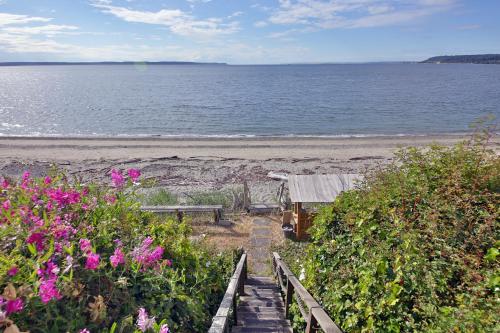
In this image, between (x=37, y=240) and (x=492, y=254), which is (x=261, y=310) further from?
(x=37, y=240)

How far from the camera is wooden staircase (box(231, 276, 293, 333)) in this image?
4.55m

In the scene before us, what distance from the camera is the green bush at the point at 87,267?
6.30 ft

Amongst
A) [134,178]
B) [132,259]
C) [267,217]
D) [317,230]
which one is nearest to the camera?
[132,259]

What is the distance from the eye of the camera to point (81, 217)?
3.12m

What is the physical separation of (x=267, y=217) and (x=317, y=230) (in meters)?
8.38

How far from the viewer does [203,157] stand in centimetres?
2303

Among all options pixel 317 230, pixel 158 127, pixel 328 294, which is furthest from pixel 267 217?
pixel 158 127

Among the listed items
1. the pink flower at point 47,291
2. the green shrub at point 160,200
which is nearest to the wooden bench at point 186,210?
the green shrub at point 160,200

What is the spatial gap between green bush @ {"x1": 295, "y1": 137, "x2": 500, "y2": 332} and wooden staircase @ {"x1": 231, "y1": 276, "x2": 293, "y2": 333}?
0.93 metres

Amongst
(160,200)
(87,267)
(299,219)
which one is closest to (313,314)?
(87,267)

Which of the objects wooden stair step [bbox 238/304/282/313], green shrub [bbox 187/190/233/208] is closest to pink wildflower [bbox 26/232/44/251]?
wooden stair step [bbox 238/304/282/313]

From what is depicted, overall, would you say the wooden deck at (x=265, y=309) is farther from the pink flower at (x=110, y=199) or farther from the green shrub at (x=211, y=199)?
the green shrub at (x=211, y=199)

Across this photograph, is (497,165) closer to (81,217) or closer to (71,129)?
(81,217)

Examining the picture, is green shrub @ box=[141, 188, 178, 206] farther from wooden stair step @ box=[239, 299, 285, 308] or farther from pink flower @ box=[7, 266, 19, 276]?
pink flower @ box=[7, 266, 19, 276]
